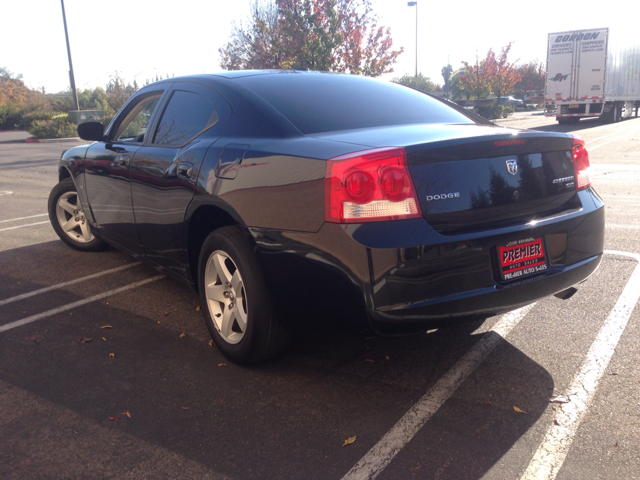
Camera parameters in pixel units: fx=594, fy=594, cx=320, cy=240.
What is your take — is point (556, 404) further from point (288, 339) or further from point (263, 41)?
point (263, 41)

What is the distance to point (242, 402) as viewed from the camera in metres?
2.99

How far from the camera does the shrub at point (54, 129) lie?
30.3m

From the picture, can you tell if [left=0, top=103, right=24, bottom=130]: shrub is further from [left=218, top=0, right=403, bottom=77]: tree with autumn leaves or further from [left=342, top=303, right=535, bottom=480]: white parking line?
[left=342, top=303, right=535, bottom=480]: white parking line

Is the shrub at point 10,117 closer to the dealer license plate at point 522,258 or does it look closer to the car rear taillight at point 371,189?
the car rear taillight at point 371,189

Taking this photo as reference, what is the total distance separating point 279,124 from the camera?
328 cm

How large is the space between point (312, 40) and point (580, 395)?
24.0 metres

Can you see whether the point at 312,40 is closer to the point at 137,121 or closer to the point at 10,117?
the point at 137,121

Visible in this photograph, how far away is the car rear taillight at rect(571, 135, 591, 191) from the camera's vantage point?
3.32 metres

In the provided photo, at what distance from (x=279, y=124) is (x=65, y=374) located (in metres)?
1.86

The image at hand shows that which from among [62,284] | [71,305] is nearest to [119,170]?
[71,305]

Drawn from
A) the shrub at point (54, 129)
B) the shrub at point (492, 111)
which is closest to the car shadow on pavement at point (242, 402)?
the shrub at point (54, 129)

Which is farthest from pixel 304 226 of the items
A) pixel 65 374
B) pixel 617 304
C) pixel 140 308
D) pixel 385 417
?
pixel 617 304

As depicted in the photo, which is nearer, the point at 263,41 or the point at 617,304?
the point at 617,304

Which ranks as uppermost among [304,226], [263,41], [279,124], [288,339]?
[263,41]
